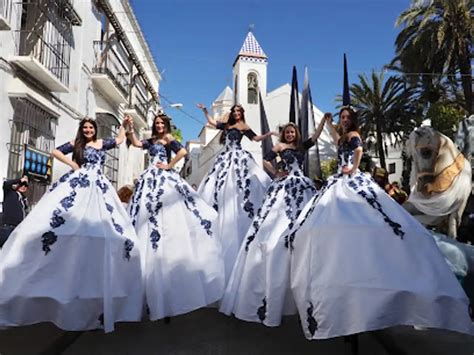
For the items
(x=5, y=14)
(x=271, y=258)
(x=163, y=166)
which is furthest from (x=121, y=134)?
(x=5, y=14)

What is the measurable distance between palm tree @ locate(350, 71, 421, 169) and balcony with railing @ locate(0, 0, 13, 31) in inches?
628

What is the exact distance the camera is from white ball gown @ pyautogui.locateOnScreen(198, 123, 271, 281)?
438 cm

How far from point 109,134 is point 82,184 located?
38.7 feet

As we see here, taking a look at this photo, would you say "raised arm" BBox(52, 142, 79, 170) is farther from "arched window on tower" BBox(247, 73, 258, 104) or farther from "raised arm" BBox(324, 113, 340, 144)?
"arched window on tower" BBox(247, 73, 258, 104)

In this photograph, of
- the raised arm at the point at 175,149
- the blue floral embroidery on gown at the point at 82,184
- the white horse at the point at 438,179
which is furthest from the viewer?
the white horse at the point at 438,179

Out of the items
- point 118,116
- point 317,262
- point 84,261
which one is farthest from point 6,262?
point 118,116

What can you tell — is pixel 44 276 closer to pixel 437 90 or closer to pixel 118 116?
pixel 118 116

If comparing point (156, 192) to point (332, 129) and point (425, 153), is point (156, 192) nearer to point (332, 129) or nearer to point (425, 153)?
point (332, 129)

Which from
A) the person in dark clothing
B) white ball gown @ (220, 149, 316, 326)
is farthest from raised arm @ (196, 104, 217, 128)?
the person in dark clothing

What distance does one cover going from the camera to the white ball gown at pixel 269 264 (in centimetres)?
329

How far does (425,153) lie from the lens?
5125 mm

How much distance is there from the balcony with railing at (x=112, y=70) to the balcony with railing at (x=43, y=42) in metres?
2.03

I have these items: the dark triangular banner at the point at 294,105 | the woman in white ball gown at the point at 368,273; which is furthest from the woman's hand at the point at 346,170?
the dark triangular banner at the point at 294,105

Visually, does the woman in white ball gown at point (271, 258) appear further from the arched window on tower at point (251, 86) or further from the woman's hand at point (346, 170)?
the arched window on tower at point (251, 86)
